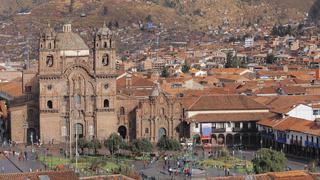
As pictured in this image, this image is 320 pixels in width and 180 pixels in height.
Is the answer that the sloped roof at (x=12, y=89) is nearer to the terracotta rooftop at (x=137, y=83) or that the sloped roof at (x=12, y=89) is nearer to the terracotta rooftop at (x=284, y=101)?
the terracotta rooftop at (x=137, y=83)

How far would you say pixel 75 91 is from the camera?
80625 mm

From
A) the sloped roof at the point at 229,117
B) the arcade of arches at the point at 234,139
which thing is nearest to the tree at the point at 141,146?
the sloped roof at the point at 229,117

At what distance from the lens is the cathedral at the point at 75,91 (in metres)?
79.9

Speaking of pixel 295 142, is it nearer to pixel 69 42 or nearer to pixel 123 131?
pixel 123 131

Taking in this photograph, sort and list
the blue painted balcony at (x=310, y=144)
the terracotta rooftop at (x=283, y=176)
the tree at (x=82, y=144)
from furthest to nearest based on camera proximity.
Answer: the tree at (x=82, y=144), the blue painted balcony at (x=310, y=144), the terracotta rooftop at (x=283, y=176)

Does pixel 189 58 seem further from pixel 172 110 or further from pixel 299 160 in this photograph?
pixel 299 160

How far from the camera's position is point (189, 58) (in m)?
172

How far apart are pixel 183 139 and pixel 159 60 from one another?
89.4 meters

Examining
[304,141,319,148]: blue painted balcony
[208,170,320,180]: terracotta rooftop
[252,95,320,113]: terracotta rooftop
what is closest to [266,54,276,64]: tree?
[252,95,320,113]: terracotta rooftop

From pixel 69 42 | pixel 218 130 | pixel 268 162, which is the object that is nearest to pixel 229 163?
pixel 268 162

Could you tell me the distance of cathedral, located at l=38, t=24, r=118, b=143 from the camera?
79.9m

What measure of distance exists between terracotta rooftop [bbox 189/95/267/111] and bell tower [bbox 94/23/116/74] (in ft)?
27.0

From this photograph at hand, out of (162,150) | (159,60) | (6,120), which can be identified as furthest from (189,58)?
(162,150)

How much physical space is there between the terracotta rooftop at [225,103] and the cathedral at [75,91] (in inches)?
310
